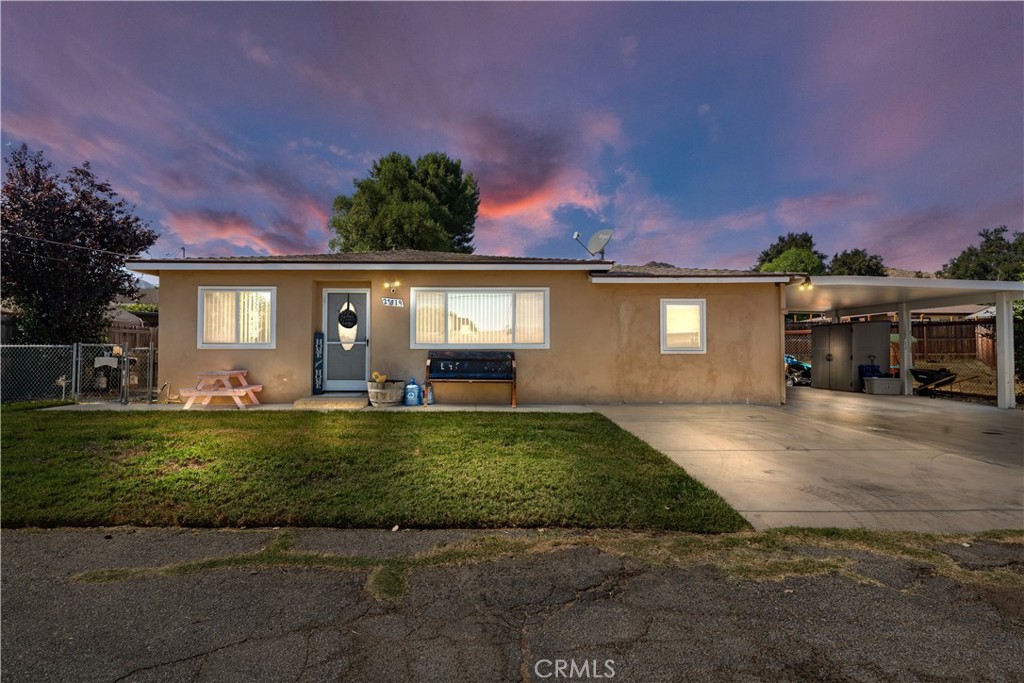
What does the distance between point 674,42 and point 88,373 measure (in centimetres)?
1699

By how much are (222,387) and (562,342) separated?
22.8 ft

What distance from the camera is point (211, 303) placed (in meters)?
8.92

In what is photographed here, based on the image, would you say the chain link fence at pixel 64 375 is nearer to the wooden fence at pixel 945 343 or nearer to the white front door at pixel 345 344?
the white front door at pixel 345 344

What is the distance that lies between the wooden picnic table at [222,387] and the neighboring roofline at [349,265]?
7.12ft

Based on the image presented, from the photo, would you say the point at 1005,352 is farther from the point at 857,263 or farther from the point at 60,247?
the point at 857,263

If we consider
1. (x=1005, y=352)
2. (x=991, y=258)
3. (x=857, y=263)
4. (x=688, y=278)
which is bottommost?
(x=1005, y=352)

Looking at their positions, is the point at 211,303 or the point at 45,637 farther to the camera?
the point at 211,303

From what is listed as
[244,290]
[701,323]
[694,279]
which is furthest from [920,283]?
[244,290]

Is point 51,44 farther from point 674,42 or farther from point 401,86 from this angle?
point 674,42

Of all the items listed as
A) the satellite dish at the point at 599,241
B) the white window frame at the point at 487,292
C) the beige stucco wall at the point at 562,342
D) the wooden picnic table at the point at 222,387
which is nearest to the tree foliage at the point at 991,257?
the beige stucco wall at the point at 562,342

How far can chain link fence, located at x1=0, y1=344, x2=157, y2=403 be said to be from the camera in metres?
9.22

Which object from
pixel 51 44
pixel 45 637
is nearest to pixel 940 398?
pixel 45 637

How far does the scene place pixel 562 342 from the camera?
903 cm

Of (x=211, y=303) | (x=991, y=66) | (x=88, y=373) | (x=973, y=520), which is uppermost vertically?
(x=991, y=66)
